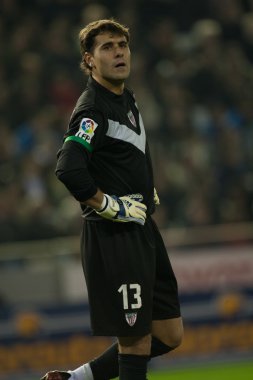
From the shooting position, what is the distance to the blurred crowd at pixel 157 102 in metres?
10.8

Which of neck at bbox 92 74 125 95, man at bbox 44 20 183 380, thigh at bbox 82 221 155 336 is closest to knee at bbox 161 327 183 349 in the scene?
man at bbox 44 20 183 380

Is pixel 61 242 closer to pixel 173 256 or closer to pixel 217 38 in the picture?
pixel 173 256

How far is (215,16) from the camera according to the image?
13109 mm

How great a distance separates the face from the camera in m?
5.51

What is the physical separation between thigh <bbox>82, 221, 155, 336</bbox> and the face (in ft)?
2.53

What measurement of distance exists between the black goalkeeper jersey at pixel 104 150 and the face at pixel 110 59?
58 millimetres

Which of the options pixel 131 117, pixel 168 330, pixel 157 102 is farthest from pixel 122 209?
pixel 157 102

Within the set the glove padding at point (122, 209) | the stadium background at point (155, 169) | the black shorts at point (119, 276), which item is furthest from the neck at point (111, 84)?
the stadium background at point (155, 169)

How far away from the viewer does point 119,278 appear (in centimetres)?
546

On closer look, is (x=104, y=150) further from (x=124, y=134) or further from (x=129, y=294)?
(x=129, y=294)

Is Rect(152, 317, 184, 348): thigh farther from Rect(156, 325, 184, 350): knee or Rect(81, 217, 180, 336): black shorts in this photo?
Rect(81, 217, 180, 336): black shorts

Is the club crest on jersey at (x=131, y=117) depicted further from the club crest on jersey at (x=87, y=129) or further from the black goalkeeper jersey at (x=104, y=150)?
the club crest on jersey at (x=87, y=129)

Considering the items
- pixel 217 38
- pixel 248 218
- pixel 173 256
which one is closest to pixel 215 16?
pixel 217 38

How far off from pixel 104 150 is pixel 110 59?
49cm
